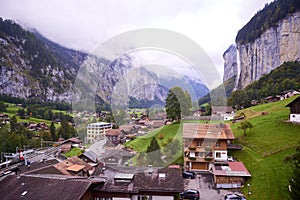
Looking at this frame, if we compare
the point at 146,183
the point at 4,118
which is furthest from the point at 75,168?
the point at 4,118

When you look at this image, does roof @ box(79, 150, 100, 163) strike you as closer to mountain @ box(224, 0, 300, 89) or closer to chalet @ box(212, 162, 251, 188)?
chalet @ box(212, 162, 251, 188)

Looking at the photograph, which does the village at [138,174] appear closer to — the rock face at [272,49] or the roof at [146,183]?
the roof at [146,183]

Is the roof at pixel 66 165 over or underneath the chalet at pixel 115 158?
over

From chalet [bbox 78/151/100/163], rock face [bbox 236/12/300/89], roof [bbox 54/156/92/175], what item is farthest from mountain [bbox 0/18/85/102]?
roof [bbox 54/156/92/175]

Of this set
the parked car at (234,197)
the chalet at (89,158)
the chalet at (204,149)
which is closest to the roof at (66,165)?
the chalet at (89,158)

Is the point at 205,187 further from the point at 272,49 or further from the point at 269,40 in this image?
the point at 269,40

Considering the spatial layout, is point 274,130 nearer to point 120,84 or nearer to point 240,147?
point 240,147

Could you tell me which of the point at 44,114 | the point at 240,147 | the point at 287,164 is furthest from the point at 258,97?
the point at 44,114

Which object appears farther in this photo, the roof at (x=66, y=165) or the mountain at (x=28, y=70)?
the mountain at (x=28, y=70)
